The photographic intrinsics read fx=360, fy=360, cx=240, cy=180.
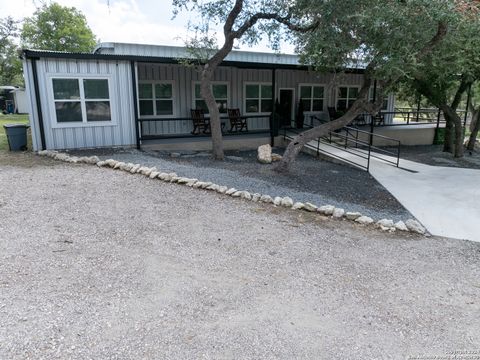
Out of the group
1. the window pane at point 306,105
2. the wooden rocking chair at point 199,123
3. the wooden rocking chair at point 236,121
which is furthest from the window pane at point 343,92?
the wooden rocking chair at point 199,123

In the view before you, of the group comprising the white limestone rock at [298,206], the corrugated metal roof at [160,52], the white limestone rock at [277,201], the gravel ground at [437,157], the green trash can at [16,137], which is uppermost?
the corrugated metal roof at [160,52]

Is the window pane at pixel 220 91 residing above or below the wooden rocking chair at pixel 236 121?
above

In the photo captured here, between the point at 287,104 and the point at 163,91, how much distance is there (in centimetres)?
535

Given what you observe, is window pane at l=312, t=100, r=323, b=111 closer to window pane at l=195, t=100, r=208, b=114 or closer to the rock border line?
window pane at l=195, t=100, r=208, b=114

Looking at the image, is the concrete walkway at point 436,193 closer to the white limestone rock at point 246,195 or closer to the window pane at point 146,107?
the white limestone rock at point 246,195

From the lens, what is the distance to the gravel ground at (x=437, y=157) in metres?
12.1

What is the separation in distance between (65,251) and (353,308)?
305 cm

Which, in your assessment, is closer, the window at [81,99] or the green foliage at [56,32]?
the window at [81,99]

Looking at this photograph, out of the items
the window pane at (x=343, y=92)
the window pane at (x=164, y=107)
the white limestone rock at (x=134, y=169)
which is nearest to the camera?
the white limestone rock at (x=134, y=169)

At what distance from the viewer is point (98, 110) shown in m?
9.70

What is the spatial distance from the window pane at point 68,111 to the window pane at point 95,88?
39 cm

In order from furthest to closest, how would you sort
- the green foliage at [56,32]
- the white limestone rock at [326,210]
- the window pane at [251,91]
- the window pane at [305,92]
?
the green foliage at [56,32]
the window pane at [305,92]
the window pane at [251,91]
the white limestone rock at [326,210]

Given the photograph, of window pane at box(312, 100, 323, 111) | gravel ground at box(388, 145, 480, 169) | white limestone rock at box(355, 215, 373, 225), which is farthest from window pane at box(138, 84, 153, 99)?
white limestone rock at box(355, 215, 373, 225)

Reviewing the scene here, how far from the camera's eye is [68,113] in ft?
30.8
